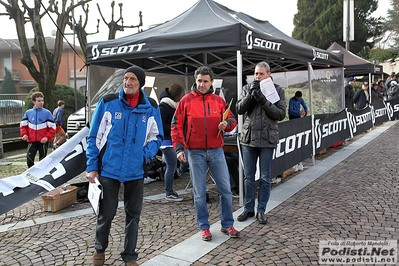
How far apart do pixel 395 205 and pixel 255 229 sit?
2.20 metres

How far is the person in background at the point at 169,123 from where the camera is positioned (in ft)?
18.8

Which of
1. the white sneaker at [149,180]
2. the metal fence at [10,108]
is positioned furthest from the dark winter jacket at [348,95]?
the metal fence at [10,108]

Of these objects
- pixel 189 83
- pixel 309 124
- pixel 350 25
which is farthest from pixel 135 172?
pixel 350 25

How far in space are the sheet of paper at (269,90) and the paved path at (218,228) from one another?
152cm

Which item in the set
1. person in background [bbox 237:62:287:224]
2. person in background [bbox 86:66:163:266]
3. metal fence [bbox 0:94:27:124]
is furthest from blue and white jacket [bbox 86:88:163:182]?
metal fence [bbox 0:94:27:124]

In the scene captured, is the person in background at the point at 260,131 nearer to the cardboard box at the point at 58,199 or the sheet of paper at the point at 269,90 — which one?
the sheet of paper at the point at 269,90

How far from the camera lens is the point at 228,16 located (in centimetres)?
673

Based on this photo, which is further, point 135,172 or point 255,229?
point 255,229

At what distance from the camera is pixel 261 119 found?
15.2 ft

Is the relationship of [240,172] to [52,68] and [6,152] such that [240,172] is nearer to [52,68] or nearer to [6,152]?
[6,152]

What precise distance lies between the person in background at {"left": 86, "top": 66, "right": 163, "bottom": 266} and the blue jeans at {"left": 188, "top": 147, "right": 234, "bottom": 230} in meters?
0.81

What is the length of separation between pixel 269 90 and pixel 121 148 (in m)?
2.01

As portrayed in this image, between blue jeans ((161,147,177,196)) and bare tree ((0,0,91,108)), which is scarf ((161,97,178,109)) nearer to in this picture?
blue jeans ((161,147,177,196))

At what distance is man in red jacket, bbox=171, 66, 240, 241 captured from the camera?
4133 mm
